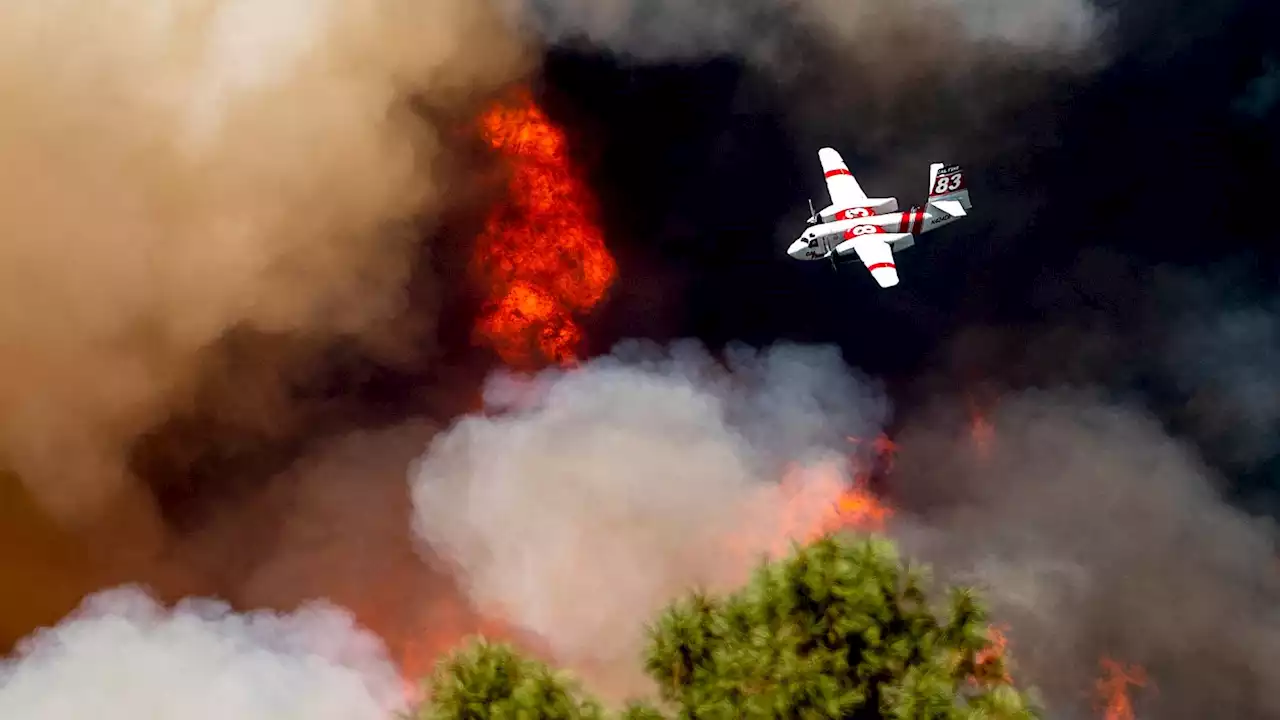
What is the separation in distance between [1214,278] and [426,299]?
161 ft

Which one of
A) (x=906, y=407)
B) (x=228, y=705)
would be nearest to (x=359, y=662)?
(x=228, y=705)

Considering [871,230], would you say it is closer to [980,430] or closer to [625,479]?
[980,430]

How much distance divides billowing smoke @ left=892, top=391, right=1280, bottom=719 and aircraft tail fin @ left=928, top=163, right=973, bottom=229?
12025 millimetres

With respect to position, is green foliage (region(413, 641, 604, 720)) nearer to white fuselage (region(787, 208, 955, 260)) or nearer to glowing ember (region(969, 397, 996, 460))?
glowing ember (region(969, 397, 996, 460))

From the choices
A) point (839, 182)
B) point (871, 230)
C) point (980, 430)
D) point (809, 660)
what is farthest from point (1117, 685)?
point (839, 182)

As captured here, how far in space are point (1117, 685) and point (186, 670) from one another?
50576 millimetres

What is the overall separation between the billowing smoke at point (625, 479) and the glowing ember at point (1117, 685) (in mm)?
17169

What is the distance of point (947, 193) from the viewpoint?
51.7 meters

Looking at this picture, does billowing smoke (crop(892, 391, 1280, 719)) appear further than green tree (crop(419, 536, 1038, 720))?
Yes

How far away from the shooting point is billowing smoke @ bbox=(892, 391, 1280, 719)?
46312 millimetres

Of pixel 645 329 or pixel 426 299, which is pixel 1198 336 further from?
pixel 426 299

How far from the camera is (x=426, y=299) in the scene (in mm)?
55062

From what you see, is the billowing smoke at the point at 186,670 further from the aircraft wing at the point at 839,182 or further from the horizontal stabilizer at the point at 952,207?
the horizontal stabilizer at the point at 952,207

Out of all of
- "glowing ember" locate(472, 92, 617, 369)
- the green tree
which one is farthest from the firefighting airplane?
the green tree
